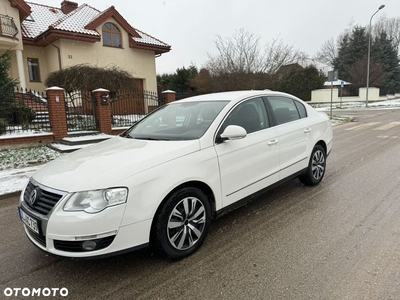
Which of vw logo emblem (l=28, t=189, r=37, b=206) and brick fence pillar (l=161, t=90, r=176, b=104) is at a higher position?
brick fence pillar (l=161, t=90, r=176, b=104)

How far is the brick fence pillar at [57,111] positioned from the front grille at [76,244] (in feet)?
26.3

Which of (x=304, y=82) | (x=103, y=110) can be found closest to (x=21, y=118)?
(x=103, y=110)

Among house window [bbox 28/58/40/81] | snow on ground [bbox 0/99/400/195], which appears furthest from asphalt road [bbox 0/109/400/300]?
house window [bbox 28/58/40/81]

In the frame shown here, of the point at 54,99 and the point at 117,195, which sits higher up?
the point at 54,99

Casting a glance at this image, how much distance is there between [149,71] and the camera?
20375 millimetres

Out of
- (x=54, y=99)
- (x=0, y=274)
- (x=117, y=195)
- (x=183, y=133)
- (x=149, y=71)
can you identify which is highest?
(x=149, y=71)

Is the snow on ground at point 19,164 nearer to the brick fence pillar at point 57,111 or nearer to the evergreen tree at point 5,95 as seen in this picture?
the brick fence pillar at point 57,111

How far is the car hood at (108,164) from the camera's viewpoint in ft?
7.84

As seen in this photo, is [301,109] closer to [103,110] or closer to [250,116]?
[250,116]

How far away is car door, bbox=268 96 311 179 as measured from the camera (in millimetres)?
3984

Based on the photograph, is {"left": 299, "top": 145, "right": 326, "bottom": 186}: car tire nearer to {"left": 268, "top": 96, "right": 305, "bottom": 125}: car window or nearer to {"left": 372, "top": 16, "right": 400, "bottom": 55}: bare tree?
{"left": 268, "top": 96, "right": 305, "bottom": 125}: car window

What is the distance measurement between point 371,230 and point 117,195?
278 centimetres

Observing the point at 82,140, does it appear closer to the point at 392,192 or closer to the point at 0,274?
the point at 0,274

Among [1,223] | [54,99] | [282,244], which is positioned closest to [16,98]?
[54,99]
